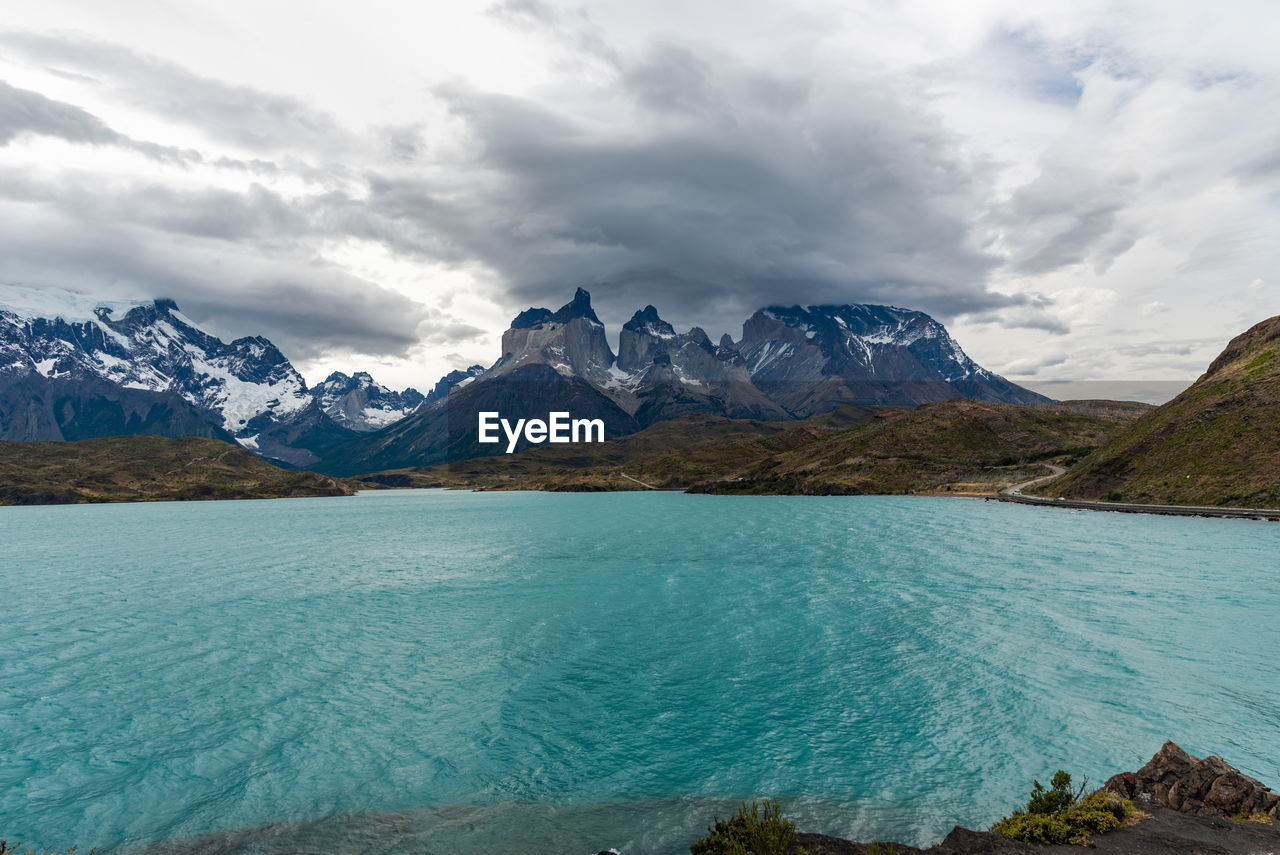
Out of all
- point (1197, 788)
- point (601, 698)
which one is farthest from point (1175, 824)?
point (601, 698)

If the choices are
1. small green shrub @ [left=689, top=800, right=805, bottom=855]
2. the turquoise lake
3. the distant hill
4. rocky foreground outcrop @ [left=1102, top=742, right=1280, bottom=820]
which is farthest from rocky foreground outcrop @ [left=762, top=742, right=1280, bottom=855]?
the distant hill

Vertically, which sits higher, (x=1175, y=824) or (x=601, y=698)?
(x=1175, y=824)

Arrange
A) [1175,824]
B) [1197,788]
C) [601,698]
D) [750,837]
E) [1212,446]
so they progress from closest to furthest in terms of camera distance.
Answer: [1175,824]
[750,837]
[1197,788]
[601,698]
[1212,446]

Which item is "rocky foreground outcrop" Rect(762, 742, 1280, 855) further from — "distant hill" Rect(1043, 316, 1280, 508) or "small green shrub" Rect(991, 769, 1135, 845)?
"distant hill" Rect(1043, 316, 1280, 508)

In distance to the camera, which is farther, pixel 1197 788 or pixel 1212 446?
pixel 1212 446

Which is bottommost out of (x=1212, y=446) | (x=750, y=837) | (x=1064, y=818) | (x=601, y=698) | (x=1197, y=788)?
(x=601, y=698)

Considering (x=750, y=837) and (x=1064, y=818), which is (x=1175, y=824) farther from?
(x=750, y=837)

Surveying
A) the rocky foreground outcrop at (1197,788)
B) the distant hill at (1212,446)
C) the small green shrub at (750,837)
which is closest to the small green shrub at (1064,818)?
the rocky foreground outcrop at (1197,788)
